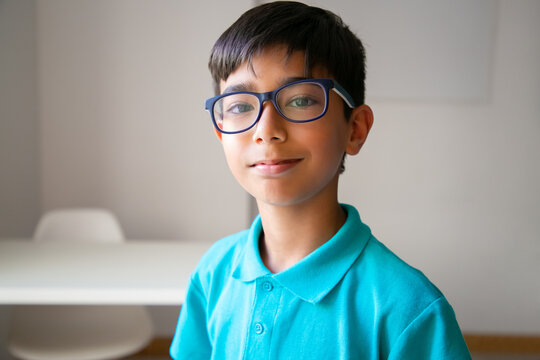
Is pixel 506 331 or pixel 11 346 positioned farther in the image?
pixel 506 331

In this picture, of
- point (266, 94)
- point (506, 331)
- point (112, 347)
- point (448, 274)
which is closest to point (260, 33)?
point (266, 94)

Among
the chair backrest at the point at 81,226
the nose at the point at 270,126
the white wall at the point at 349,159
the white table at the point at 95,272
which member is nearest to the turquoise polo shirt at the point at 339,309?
the nose at the point at 270,126

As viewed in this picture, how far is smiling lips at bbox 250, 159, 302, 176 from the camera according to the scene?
0.65 metres

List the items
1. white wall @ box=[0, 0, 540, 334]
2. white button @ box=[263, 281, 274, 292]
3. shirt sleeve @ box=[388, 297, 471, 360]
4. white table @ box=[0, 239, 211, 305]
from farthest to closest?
white wall @ box=[0, 0, 540, 334]
white table @ box=[0, 239, 211, 305]
white button @ box=[263, 281, 274, 292]
shirt sleeve @ box=[388, 297, 471, 360]

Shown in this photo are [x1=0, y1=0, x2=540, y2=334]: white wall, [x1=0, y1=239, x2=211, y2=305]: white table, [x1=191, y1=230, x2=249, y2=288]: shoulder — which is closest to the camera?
[x1=191, y1=230, x2=249, y2=288]: shoulder

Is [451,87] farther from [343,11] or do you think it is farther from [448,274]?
[448,274]

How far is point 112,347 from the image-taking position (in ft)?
4.99

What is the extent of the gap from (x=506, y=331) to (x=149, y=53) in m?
2.64

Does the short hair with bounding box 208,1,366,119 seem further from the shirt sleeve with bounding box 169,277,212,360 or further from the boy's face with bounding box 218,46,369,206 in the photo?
the shirt sleeve with bounding box 169,277,212,360

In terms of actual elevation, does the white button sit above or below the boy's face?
below

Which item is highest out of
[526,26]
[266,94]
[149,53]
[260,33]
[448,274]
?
[526,26]

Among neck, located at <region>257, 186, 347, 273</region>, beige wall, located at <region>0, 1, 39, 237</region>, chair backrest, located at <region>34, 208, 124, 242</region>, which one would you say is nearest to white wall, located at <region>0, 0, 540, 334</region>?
beige wall, located at <region>0, 1, 39, 237</region>

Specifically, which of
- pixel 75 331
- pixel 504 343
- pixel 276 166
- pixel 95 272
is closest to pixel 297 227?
pixel 276 166

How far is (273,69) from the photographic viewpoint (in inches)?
26.1
